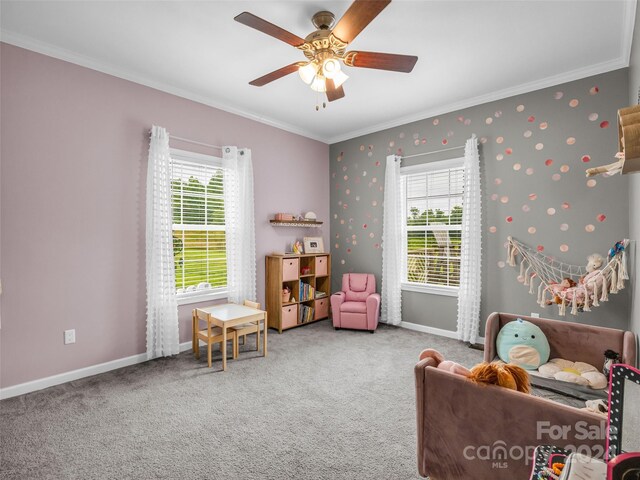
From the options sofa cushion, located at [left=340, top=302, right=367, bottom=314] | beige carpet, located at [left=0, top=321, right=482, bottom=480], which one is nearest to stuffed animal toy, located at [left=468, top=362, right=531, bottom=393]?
beige carpet, located at [left=0, top=321, right=482, bottom=480]

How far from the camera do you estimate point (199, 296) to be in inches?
148

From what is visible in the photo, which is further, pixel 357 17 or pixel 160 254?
pixel 160 254

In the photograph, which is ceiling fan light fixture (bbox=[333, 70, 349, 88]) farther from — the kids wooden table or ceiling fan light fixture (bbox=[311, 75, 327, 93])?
the kids wooden table

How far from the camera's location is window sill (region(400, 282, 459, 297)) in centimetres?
411

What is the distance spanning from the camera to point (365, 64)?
235cm

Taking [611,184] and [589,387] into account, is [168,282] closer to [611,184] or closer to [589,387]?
[589,387]

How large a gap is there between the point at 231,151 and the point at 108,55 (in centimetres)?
144

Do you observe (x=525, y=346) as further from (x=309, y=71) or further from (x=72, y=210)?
(x=72, y=210)

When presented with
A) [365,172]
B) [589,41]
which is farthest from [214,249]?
[589,41]

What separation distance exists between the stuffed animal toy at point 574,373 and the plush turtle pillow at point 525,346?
0.22ft

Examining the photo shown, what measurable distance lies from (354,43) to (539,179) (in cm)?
236

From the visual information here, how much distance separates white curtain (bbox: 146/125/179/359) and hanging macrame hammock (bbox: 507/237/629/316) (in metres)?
3.62

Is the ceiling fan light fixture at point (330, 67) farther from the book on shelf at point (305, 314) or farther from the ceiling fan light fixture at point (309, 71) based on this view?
the book on shelf at point (305, 314)

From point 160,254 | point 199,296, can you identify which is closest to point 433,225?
point 199,296
